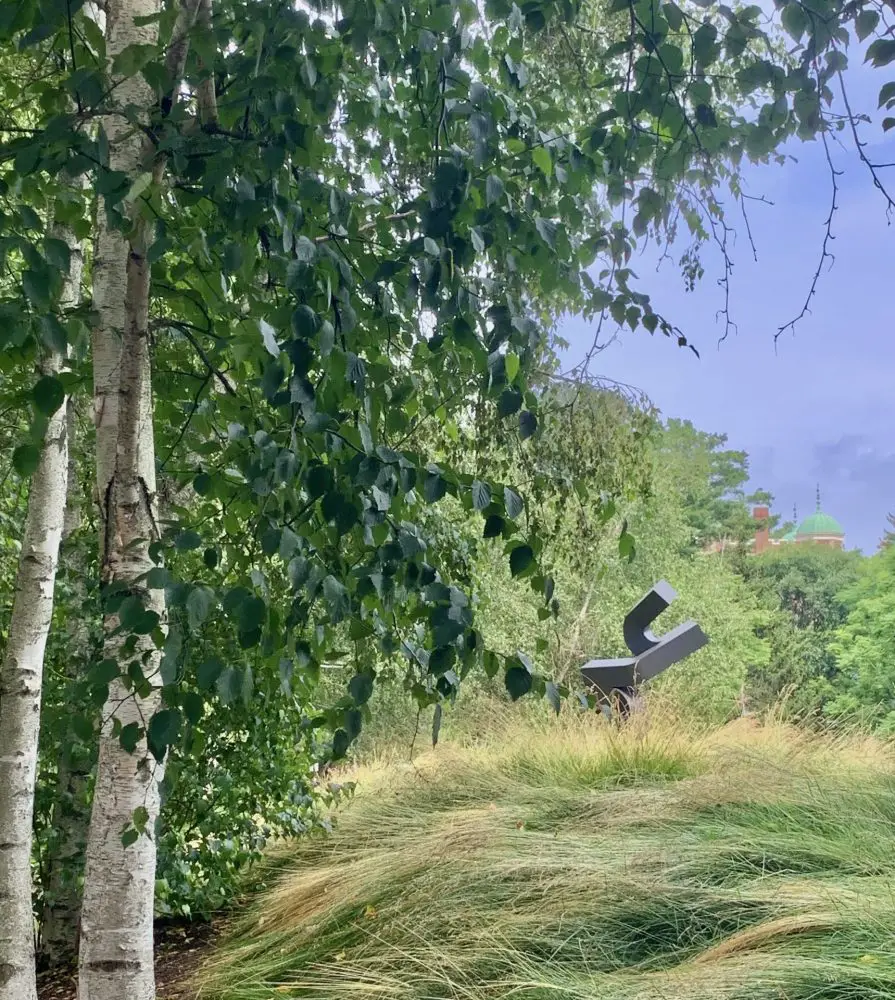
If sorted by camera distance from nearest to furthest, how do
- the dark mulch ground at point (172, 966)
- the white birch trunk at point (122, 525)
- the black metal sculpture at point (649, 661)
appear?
1. the white birch trunk at point (122, 525)
2. the dark mulch ground at point (172, 966)
3. the black metal sculpture at point (649, 661)

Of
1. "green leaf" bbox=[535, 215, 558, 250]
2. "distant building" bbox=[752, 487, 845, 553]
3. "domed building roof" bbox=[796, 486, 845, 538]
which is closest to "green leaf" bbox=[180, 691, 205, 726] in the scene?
"green leaf" bbox=[535, 215, 558, 250]

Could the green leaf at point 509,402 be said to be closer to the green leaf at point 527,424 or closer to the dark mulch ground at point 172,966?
the green leaf at point 527,424

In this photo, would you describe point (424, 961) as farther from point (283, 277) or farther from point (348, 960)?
point (283, 277)

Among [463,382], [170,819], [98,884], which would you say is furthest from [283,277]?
[170,819]

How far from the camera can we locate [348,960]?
207 cm

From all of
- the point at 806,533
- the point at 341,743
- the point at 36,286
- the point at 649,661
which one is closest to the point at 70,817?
the point at 341,743

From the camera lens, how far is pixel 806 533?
47.4 feet

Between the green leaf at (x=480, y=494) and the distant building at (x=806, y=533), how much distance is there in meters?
13.4

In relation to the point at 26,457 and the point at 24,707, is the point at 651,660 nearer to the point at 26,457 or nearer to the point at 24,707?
the point at 24,707

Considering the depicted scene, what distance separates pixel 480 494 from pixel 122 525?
1.94 ft

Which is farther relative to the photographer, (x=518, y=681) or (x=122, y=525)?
(x=122, y=525)

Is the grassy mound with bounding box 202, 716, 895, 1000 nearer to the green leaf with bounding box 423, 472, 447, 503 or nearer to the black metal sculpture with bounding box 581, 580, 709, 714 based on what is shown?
the green leaf with bounding box 423, 472, 447, 503

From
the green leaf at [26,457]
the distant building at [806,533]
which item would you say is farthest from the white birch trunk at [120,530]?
the distant building at [806,533]

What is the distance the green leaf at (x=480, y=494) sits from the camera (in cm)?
97
